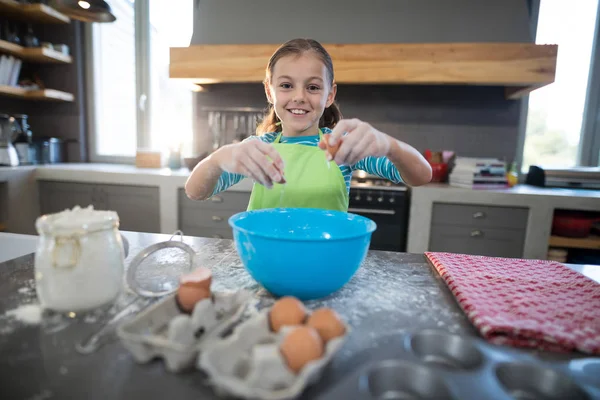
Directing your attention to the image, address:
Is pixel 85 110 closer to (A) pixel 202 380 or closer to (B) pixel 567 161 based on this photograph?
(A) pixel 202 380

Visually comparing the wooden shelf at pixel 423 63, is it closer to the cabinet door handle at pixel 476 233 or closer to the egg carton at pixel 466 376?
the cabinet door handle at pixel 476 233

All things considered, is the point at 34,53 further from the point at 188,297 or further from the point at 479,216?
the point at 479,216

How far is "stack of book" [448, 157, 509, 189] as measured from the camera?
2.04m

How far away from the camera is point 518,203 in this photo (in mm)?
1910

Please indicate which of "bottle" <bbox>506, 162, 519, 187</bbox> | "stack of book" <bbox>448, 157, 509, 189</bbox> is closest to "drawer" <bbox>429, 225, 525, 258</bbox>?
"stack of book" <bbox>448, 157, 509, 189</bbox>

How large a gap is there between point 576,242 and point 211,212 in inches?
80.1

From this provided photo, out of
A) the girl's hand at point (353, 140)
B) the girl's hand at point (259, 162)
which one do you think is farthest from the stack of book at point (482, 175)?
the girl's hand at point (259, 162)

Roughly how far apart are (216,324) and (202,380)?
0.10 meters

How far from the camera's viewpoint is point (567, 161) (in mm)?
2494

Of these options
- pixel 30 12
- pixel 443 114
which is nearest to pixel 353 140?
pixel 443 114

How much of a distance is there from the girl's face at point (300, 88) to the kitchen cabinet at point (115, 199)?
5.01ft

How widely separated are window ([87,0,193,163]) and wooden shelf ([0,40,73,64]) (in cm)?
25

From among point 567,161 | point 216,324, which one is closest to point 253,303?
point 216,324

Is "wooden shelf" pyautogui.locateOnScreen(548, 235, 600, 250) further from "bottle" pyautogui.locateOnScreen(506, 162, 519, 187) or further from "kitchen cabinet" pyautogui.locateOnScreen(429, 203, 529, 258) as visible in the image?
"bottle" pyautogui.locateOnScreen(506, 162, 519, 187)
